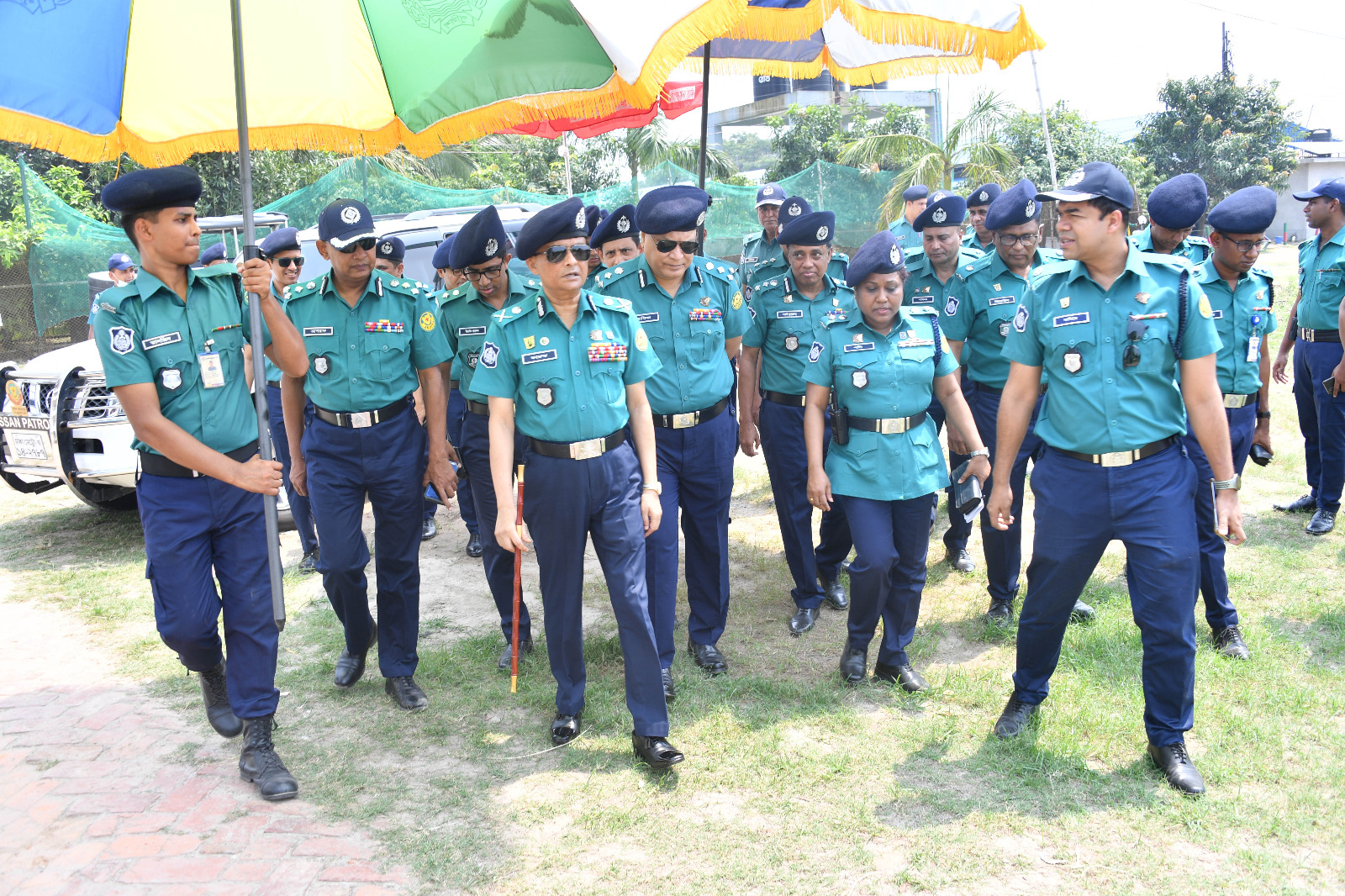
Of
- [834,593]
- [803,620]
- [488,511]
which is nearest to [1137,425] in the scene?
[803,620]

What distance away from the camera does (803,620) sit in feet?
17.4

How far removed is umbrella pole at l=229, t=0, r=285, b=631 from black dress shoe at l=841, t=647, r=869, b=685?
2435 millimetres

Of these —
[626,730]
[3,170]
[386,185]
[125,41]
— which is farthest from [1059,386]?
[3,170]

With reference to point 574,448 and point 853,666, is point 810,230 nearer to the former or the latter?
point 574,448

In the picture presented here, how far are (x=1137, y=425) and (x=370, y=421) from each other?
121 inches

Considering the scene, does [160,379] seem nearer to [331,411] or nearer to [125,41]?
[331,411]

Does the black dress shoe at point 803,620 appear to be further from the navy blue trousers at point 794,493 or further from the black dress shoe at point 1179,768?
the black dress shoe at point 1179,768

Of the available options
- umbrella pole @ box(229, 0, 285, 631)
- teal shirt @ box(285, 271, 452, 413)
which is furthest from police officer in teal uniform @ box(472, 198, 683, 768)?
umbrella pole @ box(229, 0, 285, 631)

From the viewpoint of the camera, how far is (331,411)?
4.33 metres

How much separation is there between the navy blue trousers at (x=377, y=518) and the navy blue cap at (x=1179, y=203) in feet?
11.8

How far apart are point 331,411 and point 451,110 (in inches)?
56.9

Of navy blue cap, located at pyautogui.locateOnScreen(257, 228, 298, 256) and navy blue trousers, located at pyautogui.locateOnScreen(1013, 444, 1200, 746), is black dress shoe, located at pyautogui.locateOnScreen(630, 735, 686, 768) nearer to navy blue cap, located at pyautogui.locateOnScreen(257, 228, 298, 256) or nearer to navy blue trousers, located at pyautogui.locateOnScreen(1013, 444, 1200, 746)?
navy blue trousers, located at pyautogui.locateOnScreen(1013, 444, 1200, 746)

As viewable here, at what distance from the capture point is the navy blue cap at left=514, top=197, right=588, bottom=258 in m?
3.70

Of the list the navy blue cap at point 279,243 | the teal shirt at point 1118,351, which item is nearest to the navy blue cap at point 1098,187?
the teal shirt at point 1118,351
